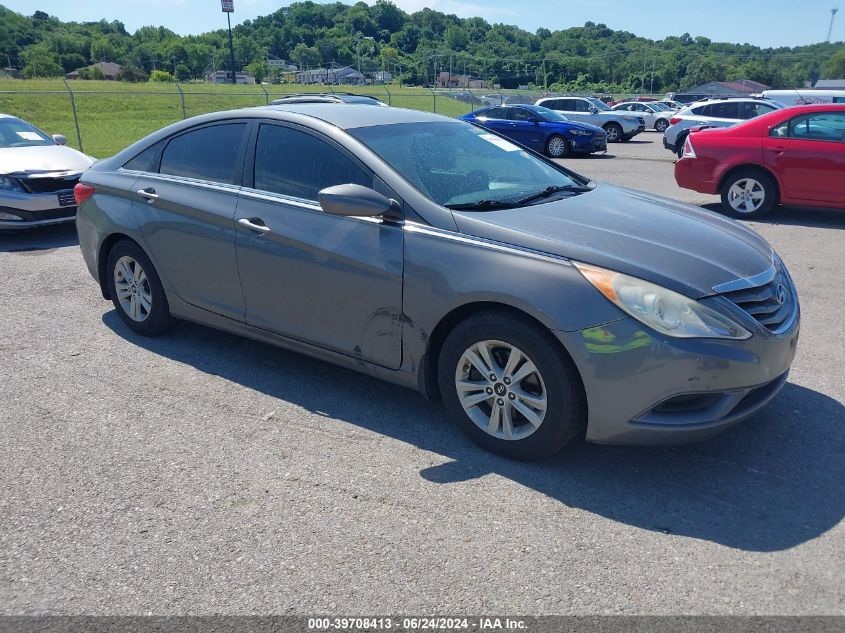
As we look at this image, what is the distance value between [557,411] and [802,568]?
3.65 feet

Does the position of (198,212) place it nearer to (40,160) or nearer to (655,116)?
(40,160)

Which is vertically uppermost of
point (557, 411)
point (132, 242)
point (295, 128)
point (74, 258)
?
point (295, 128)

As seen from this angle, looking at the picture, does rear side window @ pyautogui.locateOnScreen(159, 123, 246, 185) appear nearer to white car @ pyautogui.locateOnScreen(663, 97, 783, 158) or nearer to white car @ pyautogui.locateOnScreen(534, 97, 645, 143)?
white car @ pyautogui.locateOnScreen(663, 97, 783, 158)

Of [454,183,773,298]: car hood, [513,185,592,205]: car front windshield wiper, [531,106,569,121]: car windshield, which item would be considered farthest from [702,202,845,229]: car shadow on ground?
[531,106,569,121]: car windshield

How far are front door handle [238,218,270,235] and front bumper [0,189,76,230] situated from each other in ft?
17.8

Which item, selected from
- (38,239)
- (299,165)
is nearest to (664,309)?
(299,165)

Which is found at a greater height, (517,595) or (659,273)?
(659,273)

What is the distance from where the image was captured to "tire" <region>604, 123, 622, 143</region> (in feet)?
83.1

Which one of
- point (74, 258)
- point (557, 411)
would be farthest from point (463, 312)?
point (74, 258)

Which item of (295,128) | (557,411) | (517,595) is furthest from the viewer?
(295,128)

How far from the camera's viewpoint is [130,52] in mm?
120312

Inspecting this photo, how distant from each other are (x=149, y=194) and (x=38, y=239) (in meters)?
5.05

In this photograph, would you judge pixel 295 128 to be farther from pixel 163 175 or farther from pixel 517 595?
pixel 517 595

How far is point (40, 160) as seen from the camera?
8.92m
